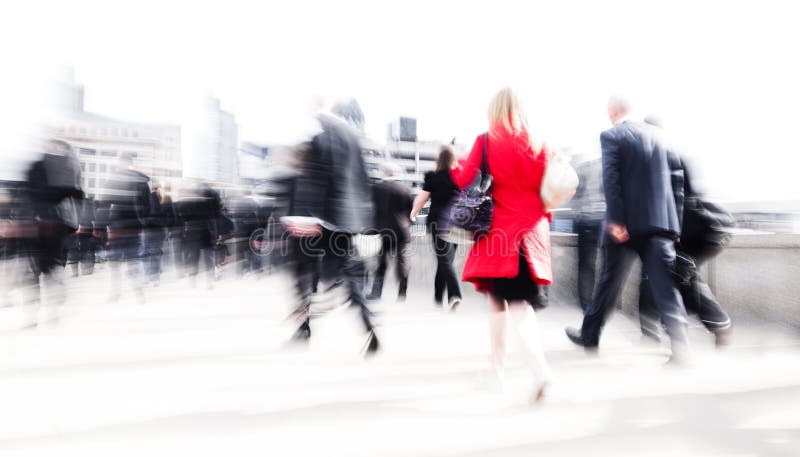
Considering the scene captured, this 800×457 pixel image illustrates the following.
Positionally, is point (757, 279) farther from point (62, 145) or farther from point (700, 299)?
point (62, 145)

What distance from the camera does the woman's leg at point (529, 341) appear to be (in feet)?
9.45

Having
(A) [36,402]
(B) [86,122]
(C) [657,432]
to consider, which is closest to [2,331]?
(A) [36,402]

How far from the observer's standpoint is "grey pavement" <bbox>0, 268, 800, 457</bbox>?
251cm

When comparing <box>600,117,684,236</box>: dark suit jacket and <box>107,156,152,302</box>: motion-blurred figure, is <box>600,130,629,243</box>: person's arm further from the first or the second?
<box>107,156,152,302</box>: motion-blurred figure

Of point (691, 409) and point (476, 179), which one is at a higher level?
point (476, 179)

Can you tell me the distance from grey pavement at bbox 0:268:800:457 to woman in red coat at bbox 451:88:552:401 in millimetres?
486

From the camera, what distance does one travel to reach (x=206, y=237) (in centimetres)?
990

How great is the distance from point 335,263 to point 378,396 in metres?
1.22

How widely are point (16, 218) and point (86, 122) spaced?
436 feet

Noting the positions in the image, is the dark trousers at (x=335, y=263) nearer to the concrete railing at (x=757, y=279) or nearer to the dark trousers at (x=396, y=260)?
the dark trousers at (x=396, y=260)

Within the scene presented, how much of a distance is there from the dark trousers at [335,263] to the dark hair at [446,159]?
87.8 inches

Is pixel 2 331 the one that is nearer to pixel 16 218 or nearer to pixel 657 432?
pixel 16 218

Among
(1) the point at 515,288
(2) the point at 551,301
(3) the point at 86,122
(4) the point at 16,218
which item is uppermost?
(3) the point at 86,122

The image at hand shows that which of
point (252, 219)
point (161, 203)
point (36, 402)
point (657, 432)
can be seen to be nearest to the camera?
point (657, 432)
